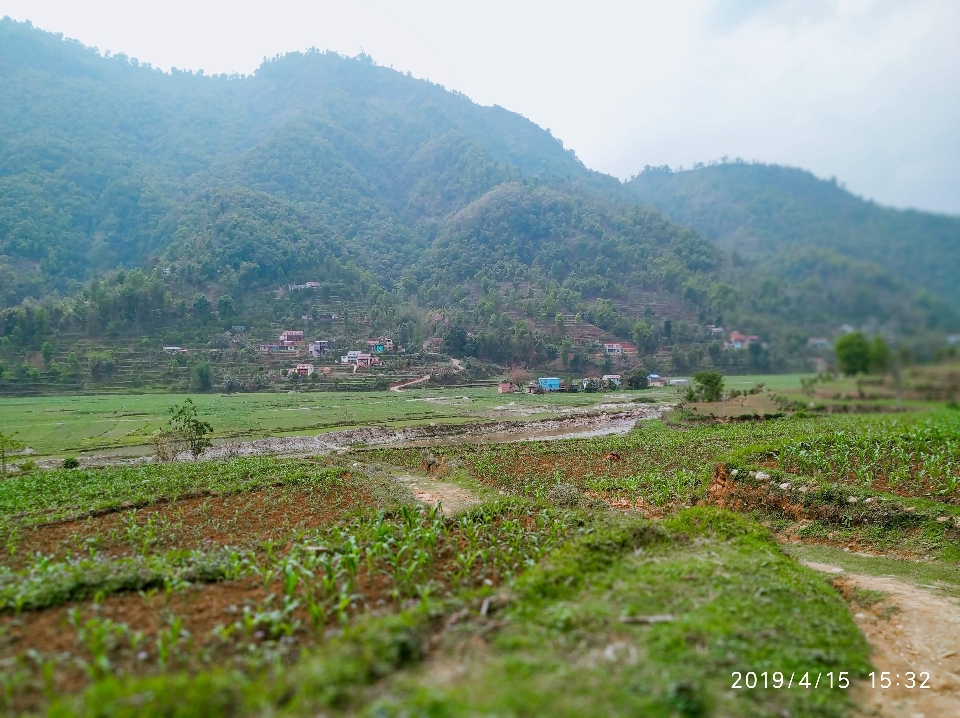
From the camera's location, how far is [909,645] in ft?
17.9

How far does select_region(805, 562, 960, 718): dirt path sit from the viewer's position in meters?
4.36

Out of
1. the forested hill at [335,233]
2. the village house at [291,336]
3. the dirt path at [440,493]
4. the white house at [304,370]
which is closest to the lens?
the forested hill at [335,233]

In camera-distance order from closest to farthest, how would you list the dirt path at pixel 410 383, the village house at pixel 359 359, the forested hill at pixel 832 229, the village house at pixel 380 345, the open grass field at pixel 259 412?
the forested hill at pixel 832 229 → the open grass field at pixel 259 412 → the dirt path at pixel 410 383 → the village house at pixel 359 359 → the village house at pixel 380 345

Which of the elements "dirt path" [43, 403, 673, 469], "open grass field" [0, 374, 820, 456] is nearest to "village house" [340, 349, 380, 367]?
"open grass field" [0, 374, 820, 456]

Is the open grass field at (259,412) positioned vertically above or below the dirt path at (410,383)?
below

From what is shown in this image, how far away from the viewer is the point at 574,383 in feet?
183

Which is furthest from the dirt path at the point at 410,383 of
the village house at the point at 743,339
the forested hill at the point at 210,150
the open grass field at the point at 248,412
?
the village house at the point at 743,339

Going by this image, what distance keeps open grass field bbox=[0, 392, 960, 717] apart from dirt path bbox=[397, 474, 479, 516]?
1.72m

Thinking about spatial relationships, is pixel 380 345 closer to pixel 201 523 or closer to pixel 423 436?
pixel 423 436

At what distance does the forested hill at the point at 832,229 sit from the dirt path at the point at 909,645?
369cm

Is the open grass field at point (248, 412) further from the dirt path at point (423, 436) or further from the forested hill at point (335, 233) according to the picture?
the forested hill at point (335, 233)

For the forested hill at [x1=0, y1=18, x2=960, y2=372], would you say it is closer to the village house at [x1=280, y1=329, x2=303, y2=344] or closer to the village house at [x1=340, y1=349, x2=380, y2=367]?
the village house at [x1=280, y1=329, x2=303, y2=344]

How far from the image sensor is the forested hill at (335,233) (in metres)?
9.39

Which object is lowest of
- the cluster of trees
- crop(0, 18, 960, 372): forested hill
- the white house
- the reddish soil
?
the reddish soil
